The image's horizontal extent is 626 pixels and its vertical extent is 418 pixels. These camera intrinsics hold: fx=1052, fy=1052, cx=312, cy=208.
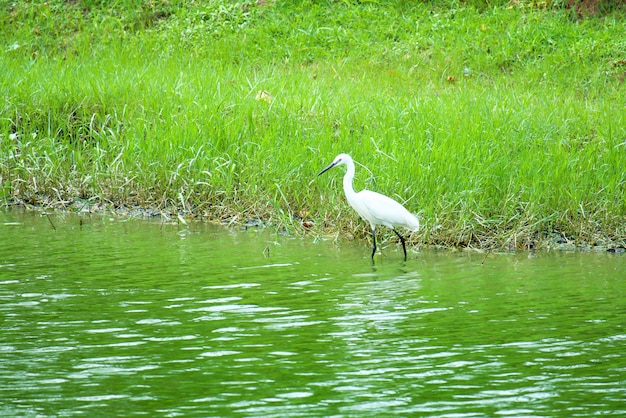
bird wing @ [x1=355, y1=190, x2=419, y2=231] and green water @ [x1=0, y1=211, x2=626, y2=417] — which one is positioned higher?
bird wing @ [x1=355, y1=190, x2=419, y2=231]

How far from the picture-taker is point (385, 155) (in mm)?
10273

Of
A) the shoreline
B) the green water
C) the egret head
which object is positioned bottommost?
the green water

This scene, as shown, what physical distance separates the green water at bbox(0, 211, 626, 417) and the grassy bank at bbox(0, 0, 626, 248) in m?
0.67

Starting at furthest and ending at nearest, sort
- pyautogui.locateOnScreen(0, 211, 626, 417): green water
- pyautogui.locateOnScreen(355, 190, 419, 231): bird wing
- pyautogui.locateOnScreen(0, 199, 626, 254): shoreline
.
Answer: pyautogui.locateOnScreen(0, 199, 626, 254): shoreline < pyautogui.locateOnScreen(355, 190, 419, 231): bird wing < pyautogui.locateOnScreen(0, 211, 626, 417): green water

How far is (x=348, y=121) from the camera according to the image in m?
11.8

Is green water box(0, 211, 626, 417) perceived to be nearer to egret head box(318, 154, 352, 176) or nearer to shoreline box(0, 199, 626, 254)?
shoreline box(0, 199, 626, 254)

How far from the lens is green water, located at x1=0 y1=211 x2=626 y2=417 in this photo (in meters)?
5.16

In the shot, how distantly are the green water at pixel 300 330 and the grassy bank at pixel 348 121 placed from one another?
2.19ft

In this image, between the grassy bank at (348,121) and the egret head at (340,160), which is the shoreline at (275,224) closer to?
the grassy bank at (348,121)

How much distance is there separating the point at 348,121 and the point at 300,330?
5.53 meters

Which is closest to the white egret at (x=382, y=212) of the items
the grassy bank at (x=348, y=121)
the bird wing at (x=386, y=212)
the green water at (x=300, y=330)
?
the bird wing at (x=386, y=212)

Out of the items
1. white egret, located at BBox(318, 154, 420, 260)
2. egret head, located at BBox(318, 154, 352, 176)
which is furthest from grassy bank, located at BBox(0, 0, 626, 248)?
egret head, located at BBox(318, 154, 352, 176)

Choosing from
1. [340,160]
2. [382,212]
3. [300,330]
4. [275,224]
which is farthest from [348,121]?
[300,330]

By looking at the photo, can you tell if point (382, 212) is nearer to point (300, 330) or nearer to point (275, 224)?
point (275, 224)
